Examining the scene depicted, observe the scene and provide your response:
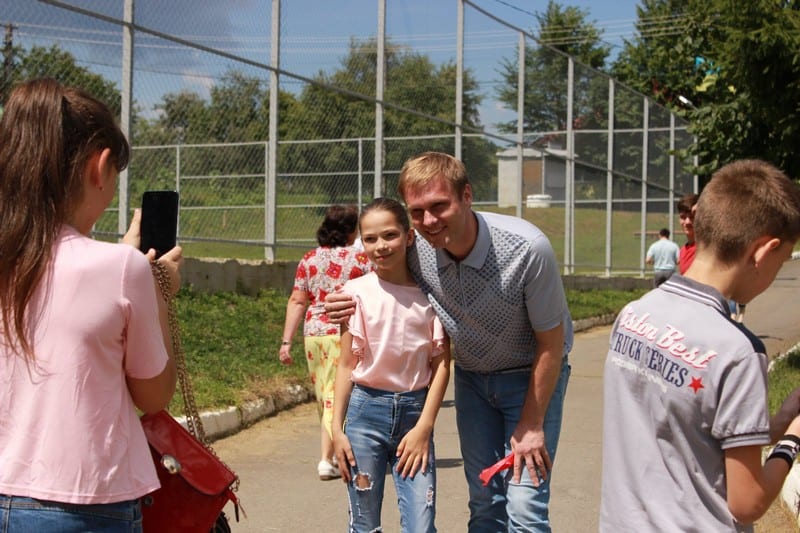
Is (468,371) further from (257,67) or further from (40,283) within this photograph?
(257,67)

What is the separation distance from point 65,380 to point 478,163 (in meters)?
17.3

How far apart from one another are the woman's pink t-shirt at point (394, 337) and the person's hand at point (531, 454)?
1.60 feet

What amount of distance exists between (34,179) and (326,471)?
17.8 ft

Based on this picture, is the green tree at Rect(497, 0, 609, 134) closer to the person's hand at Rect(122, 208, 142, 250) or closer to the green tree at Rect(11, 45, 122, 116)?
the green tree at Rect(11, 45, 122, 116)

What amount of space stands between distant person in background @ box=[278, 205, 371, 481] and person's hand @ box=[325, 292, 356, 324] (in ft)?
10.3

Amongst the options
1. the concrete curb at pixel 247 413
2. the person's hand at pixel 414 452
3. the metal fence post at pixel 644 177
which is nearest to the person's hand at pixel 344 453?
the person's hand at pixel 414 452

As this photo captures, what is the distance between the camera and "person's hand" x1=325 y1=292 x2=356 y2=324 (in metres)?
4.51

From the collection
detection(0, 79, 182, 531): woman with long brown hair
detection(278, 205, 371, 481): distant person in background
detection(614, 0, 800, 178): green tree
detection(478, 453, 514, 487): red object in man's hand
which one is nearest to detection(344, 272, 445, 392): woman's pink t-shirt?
detection(478, 453, 514, 487): red object in man's hand

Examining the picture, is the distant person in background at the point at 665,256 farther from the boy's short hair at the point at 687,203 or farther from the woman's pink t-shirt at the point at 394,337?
the woman's pink t-shirt at the point at 394,337

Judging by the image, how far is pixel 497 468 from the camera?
13.7ft

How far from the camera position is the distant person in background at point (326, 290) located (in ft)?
25.4

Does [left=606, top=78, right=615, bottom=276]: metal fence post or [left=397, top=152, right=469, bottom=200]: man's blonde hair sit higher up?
[left=606, top=78, right=615, bottom=276]: metal fence post

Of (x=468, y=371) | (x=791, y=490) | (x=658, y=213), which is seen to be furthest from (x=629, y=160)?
(x=468, y=371)

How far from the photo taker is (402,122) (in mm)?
16594
